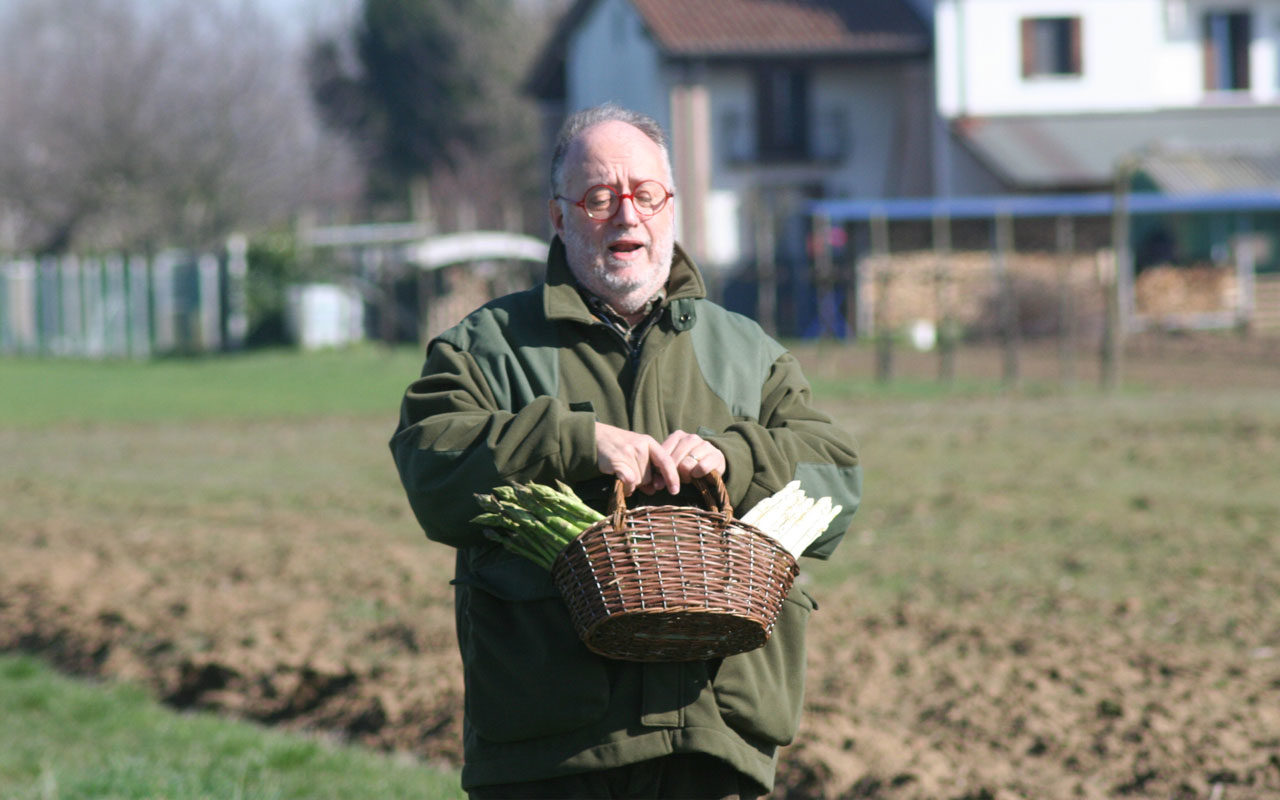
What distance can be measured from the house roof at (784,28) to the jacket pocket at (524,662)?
38094 mm

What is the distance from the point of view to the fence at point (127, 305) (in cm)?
3694

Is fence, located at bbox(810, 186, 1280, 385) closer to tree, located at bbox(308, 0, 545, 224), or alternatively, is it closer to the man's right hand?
tree, located at bbox(308, 0, 545, 224)

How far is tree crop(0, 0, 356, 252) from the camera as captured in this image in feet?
165

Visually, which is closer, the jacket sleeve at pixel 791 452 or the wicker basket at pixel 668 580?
the wicker basket at pixel 668 580

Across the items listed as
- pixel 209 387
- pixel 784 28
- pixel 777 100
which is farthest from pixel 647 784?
pixel 777 100

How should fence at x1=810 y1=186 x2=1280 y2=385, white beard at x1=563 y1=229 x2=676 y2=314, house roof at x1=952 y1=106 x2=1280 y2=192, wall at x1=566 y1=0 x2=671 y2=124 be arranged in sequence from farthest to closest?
wall at x1=566 y1=0 x2=671 y2=124 < house roof at x1=952 y1=106 x2=1280 y2=192 < fence at x1=810 y1=186 x2=1280 y2=385 < white beard at x1=563 y1=229 x2=676 y2=314

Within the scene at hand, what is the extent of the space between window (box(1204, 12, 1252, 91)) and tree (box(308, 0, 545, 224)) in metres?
25.5

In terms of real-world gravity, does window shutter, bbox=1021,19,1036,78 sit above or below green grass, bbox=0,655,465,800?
above

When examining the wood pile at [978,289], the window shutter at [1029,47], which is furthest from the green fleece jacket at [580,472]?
the window shutter at [1029,47]

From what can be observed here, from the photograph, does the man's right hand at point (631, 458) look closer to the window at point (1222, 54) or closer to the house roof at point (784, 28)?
the house roof at point (784, 28)

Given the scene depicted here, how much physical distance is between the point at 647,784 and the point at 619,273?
1.00 meters

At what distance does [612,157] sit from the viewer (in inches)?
131

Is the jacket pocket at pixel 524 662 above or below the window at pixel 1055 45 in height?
below

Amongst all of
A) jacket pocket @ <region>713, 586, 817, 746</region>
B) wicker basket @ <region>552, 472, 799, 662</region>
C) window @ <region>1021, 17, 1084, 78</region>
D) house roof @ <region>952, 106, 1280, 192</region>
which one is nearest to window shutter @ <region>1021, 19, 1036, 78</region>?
window @ <region>1021, 17, 1084, 78</region>
